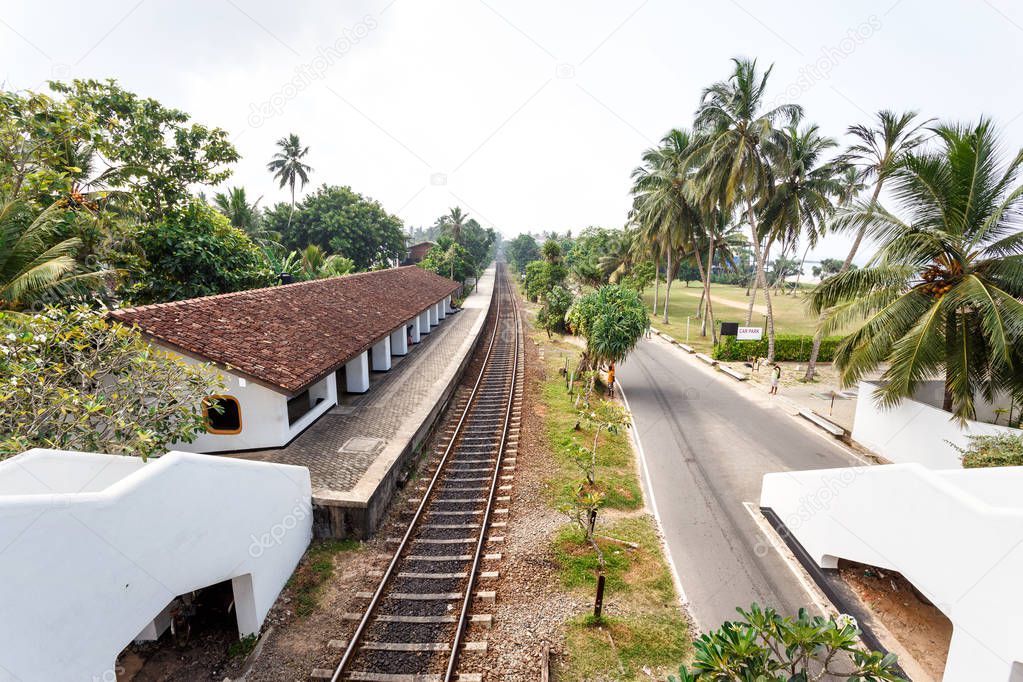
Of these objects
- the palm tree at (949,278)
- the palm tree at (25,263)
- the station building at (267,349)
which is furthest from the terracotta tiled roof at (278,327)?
the palm tree at (949,278)

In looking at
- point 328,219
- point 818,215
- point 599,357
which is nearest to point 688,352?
point 818,215

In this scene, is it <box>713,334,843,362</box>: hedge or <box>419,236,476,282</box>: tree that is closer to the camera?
<box>713,334,843,362</box>: hedge

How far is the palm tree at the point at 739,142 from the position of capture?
19.9m

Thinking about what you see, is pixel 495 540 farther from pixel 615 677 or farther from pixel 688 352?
pixel 688 352

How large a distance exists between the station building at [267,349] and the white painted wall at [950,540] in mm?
10571

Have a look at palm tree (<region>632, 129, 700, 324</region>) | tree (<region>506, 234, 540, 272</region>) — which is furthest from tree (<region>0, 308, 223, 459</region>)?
tree (<region>506, 234, 540, 272</region>)

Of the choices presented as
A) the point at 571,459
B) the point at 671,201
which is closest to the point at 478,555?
the point at 571,459

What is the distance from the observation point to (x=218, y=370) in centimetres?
1021

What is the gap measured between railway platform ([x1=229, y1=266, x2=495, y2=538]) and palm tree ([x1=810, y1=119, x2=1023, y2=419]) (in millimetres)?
11590

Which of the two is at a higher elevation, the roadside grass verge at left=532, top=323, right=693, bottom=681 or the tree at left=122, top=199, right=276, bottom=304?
the tree at left=122, top=199, right=276, bottom=304

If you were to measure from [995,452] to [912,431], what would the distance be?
11.6ft

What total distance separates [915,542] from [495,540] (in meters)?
6.41

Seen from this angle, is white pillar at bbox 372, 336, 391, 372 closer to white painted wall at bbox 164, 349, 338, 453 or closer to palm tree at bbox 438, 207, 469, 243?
white painted wall at bbox 164, 349, 338, 453

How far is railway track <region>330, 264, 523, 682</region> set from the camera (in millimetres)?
6535
